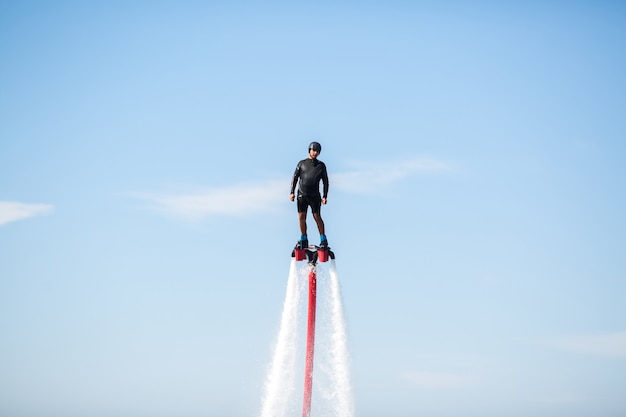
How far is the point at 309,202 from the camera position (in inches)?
1267

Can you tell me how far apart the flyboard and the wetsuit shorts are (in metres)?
1.17

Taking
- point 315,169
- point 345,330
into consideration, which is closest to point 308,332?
point 345,330

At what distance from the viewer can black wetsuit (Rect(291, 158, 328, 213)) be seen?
3212 centimetres

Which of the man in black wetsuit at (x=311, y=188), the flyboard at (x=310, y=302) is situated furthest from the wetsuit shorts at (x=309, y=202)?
the flyboard at (x=310, y=302)

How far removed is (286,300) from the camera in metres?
33.3

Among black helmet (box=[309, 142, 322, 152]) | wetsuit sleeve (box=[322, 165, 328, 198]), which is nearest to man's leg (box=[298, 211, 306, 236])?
wetsuit sleeve (box=[322, 165, 328, 198])

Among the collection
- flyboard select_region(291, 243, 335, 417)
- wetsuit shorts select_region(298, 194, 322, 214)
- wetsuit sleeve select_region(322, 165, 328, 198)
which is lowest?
flyboard select_region(291, 243, 335, 417)

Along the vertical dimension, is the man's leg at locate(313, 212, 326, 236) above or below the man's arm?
below

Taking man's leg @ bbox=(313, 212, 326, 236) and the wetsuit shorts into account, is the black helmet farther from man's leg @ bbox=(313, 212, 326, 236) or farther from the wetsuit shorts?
man's leg @ bbox=(313, 212, 326, 236)

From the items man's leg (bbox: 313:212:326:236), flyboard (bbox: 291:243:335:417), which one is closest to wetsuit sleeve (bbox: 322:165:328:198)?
man's leg (bbox: 313:212:326:236)

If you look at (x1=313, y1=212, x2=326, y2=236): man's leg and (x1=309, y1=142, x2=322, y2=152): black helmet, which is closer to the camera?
(x1=309, y1=142, x2=322, y2=152): black helmet

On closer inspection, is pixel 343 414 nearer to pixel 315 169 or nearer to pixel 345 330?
pixel 345 330

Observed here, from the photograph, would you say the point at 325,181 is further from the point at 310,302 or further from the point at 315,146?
the point at 310,302

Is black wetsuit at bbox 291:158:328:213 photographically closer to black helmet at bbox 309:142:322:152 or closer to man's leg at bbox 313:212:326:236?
man's leg at bbox 313:212:326:236
